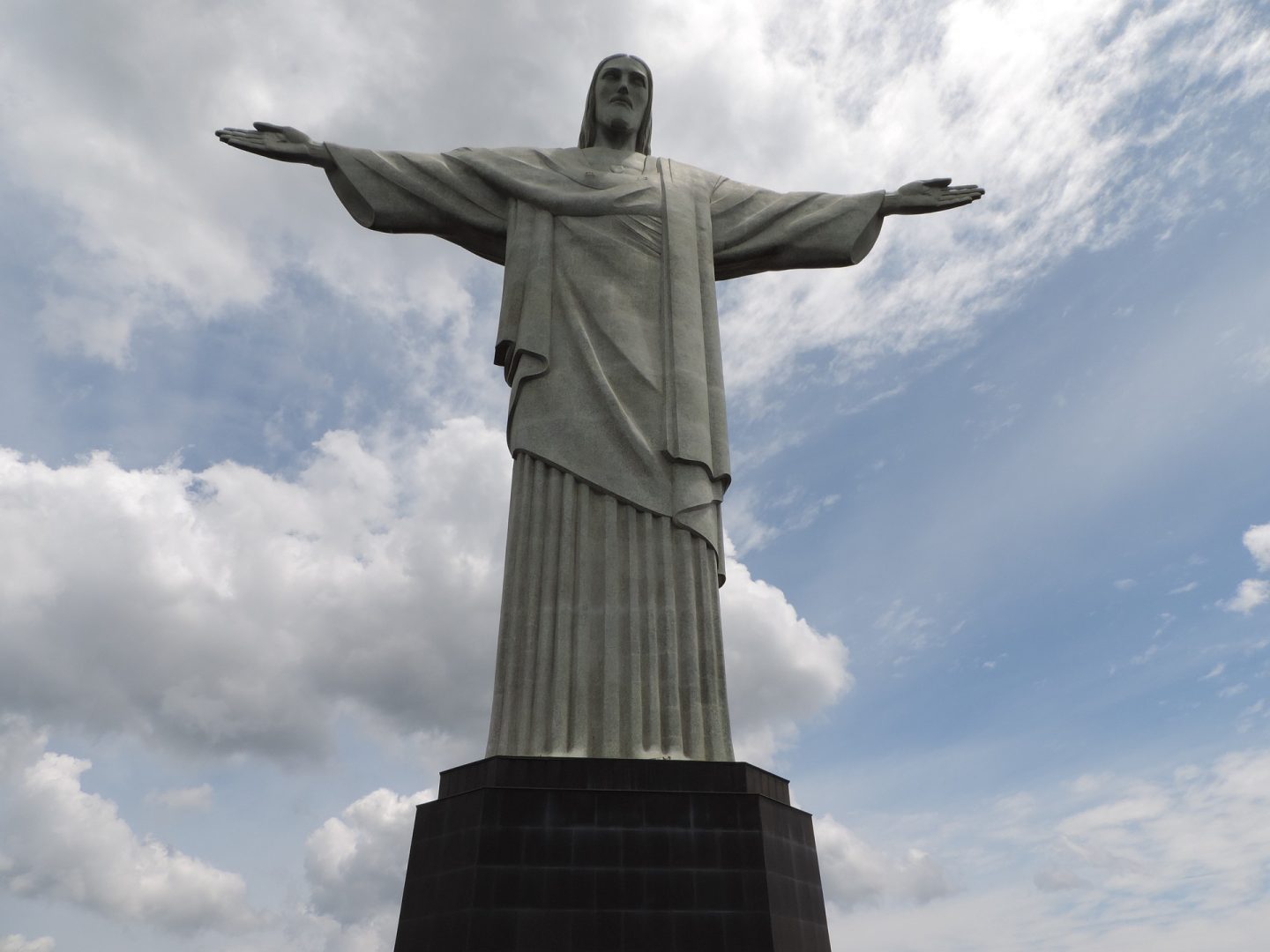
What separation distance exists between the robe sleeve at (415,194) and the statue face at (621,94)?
1834mm

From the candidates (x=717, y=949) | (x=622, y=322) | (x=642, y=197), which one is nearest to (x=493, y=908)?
(x=717, y=949)

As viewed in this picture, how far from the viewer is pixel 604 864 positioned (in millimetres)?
8391

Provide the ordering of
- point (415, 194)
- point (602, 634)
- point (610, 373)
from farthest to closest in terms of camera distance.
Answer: point (415, 194), point (610, 373), point (602, 634)

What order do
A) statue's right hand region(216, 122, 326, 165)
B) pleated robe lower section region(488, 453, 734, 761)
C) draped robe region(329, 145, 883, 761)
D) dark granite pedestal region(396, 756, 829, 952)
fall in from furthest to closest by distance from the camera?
1. statue's right hand region(216, 122, 326, 165)
2. draped robe region(329, 145, 883, 761)
3. pleated robe lower section region(488, 453, 734, 761)
4. dark granite pedestal region(396, 756, 829, 952)

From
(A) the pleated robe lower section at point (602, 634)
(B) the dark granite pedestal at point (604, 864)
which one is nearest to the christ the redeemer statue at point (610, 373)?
(A) the pleated robe lower section at point (602, 634)

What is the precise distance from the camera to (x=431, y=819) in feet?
29.3

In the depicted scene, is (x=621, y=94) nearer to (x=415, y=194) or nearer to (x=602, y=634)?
(x=415, y=194)

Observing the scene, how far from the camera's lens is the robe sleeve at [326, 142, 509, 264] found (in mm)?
12234

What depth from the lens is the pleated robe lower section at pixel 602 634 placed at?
941cm

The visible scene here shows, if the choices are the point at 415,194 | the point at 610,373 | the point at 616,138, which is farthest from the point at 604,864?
the point at 616,138

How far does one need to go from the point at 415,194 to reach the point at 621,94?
2929mm

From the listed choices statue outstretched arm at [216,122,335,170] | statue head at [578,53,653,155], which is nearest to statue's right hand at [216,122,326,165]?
statue outstretched arm at [216,122,335,170]

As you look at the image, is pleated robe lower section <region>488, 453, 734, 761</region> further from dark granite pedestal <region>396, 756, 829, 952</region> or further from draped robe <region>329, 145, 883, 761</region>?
dark granite pedestal <region>396, 756, 829, 952</region>

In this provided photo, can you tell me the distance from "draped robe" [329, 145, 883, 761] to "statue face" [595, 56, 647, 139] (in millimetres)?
444
